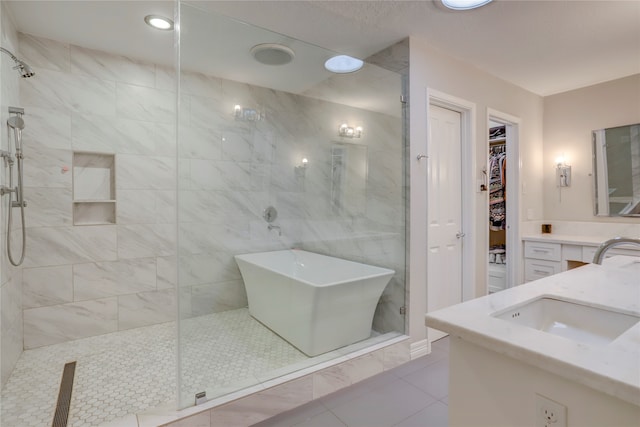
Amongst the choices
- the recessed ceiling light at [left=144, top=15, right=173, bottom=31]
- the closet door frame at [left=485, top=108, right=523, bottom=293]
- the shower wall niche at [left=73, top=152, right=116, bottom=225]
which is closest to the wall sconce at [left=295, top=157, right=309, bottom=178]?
the recessed ceiling light at [left=144, top=15, right=173, bottom=31]

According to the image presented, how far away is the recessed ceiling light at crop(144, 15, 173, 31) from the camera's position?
2.27 m

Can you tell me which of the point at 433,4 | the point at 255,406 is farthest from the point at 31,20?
the point at 255,406

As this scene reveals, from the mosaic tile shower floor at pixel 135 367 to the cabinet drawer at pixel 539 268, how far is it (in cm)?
282

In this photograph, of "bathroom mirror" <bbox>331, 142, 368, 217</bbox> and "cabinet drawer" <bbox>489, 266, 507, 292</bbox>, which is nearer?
"bathroom mirror" <bbox>331, 142, 368, 217</bbox>

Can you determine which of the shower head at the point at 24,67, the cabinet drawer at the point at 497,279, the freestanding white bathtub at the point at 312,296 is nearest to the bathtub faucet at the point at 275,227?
the freestanding white bathtub at the point at 312,296

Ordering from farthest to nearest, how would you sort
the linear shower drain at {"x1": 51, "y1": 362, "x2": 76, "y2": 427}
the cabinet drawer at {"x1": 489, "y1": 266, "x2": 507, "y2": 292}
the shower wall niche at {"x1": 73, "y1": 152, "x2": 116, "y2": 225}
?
the cabinet drawer at {"x1": 489, "y1": 266, "x2": 507, "y2": 292}, the shower wall niche at {"x1": 73, "y1": 152, "x2": 116, "y2": 225}, the linear shower drain at {"x1": 51, "y1": 362, "x2": 76, "y2": 427}

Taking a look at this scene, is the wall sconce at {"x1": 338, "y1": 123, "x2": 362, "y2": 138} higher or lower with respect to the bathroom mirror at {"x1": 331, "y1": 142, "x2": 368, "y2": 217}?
higher

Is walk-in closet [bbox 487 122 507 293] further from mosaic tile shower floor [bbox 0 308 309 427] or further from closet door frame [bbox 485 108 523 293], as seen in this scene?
mosaic tile shower floor [bbox 0 308 309 427]

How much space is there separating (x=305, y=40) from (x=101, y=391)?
289 cm

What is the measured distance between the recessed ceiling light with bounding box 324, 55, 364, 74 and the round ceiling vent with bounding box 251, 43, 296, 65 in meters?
0.36

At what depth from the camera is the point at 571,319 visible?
1.11 metres

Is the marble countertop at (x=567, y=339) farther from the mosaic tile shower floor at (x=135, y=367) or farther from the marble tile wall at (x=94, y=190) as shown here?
the marble tile wall at (x=94, y=190)

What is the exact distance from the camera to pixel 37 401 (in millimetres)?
1881

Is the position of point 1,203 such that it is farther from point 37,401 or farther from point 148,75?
point 148,75
